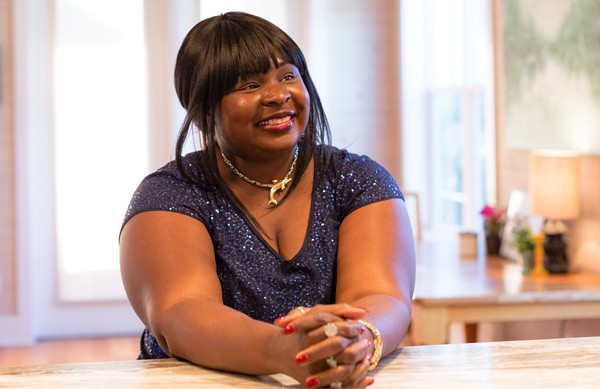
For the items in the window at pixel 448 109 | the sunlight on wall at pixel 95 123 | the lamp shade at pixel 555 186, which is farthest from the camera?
the sunlight on wall at pixel 95 123

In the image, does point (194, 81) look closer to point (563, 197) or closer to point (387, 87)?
point (563, 197)

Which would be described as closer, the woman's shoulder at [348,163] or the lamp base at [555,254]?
the woman's shoulder at [348,163]

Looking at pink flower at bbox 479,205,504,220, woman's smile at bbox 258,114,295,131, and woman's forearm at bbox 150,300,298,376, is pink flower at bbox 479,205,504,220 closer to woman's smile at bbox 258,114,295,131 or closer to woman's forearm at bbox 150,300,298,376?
woman's smile at bbox 258,114,295,131

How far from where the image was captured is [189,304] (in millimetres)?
1543

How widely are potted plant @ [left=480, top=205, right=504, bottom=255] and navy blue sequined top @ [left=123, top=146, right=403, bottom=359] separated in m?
3.01

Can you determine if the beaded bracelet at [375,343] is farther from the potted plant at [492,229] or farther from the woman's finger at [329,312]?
the potted plant at [492,229]

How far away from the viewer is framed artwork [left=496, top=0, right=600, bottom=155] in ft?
13.1

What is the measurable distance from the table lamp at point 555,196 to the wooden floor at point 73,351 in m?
2.49

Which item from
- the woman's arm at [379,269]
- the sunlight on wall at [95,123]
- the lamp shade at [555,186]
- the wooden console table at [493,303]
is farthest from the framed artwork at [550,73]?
the woman's arm at [379,269]

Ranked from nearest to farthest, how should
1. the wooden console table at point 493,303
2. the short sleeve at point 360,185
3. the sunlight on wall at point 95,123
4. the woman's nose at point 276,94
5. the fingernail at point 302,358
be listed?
the fingernail at point 302,358
the woman's nose at point 276,94
the short sleeve at point 360,185
the wooden console table at point 493,303
the sunlight on wall at point 95,123

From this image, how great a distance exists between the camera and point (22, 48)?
19.9ft

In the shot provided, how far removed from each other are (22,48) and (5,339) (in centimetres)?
167

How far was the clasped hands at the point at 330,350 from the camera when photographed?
4.33 feet

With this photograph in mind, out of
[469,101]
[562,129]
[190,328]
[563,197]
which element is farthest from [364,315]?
[469,101]
